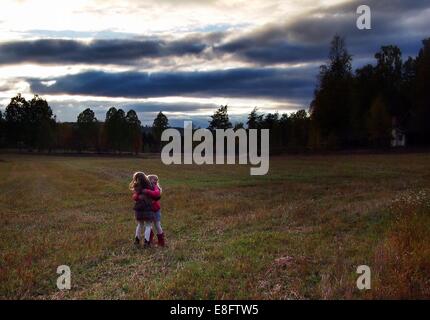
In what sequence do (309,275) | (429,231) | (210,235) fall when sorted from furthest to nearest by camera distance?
(210,235) → (429,231) → (309,275)

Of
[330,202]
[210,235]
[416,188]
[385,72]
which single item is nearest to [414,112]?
[385,72]

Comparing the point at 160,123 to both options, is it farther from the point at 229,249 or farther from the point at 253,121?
the point at 229,249

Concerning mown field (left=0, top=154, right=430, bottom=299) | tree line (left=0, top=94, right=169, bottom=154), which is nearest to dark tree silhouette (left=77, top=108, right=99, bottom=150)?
tree line (left=0, top=94, right=169, bottom=154)

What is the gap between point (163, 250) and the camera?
1337 centimetres

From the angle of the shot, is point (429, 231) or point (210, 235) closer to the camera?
point (429, 231)

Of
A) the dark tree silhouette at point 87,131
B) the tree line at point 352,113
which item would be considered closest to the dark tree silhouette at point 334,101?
the tree line at point 352,113

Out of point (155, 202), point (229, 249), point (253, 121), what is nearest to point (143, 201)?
point (155, 202)

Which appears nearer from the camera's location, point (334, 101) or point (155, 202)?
point (155, 202)

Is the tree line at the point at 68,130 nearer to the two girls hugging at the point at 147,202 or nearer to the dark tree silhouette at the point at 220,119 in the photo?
the dark tree silhouette at the point at 220,119

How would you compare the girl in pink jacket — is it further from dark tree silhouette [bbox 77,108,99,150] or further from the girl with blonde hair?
dark tree silhouette [bbox 77,108,99,150]

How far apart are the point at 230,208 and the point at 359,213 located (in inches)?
229

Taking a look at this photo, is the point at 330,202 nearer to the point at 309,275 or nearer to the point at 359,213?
the point at 359,213

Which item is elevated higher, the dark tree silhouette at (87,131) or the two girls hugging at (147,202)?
the dark tree silhouette at (87,131)

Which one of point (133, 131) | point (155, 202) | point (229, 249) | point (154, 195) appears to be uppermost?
point (133, 131)
